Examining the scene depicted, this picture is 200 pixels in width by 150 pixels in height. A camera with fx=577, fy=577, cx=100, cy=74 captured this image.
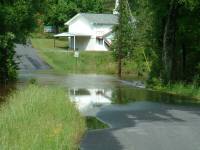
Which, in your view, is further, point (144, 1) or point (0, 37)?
point (144, 1)

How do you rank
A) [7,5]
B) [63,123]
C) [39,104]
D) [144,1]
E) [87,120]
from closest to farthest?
[63,123] < [39,104] < [87,120] < [7,5] < [144,1]

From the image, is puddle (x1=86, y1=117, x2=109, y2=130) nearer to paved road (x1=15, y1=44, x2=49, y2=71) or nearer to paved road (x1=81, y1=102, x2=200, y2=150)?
paved road (x1=81, y1=102, x2=200, y2=150)

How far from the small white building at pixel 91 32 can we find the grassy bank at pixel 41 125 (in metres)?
63.9

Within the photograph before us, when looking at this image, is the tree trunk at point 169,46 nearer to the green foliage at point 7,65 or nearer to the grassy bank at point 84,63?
the green foliage at point 7,65

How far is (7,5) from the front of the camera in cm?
3064

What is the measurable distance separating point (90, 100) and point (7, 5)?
829 centimetres

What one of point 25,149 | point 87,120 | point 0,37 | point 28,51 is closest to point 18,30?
point 0,37

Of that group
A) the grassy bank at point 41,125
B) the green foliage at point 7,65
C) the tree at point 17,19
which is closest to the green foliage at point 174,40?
the tree at point 17,19

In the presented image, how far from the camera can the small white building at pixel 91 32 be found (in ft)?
272

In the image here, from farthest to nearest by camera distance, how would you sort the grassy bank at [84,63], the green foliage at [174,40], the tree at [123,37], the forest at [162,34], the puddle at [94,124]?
the grassy bank at [84,63], the tree at [123,37], the green foliage at [174,40], the forest at [162,34], the puddle at [94,124]

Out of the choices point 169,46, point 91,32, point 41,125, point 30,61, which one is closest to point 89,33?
point 91,32

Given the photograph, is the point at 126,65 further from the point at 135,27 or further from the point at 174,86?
the point at 174,86

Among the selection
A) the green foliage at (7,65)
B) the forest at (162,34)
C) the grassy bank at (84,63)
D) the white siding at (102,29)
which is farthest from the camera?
the white siding at (102,29)

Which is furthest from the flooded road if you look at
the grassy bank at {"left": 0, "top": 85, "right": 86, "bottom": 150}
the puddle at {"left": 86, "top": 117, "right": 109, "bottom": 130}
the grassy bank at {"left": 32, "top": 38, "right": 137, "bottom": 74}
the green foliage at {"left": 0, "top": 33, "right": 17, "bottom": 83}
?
the grassy bank at {"left": 32, "top": 38, "right": 137, "bottom": 74}
